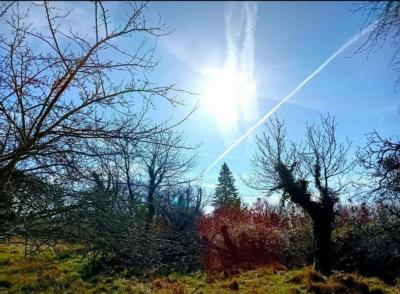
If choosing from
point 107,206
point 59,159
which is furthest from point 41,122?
point 107,206

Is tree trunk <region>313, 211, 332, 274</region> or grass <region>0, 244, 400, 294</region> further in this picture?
tree trunk <region>313, 211, 332, 274</region>

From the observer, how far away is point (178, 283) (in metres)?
12.8

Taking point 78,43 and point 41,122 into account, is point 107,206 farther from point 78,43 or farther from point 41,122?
point 78,43

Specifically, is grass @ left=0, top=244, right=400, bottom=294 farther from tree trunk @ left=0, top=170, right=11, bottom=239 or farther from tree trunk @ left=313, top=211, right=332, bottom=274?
tree trunk @ left=0, top=170, right=11, bottom=239

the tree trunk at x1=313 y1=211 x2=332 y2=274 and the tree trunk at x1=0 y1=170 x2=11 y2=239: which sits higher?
the tree trunk at x1=313 y1=211 x2=332 y2=274

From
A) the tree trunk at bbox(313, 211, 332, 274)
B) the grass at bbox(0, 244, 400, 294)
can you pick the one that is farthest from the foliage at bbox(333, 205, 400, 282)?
the grass at bbox(0, 244, 400, 294)

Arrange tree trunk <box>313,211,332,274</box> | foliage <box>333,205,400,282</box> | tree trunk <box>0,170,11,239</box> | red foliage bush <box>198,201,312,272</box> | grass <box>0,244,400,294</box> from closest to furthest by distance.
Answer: tree trunk <box>0,170,11,239</box>, grass <box>0,244,400,294</box>, foliage <box>333,205,400,282</box>, tree trunk <box>313,211,332,274</box>, red foliage bush <box>198,201,312,272</box>

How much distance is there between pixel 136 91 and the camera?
5250 millimetres

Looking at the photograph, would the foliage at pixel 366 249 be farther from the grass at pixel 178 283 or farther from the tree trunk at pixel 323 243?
the grass at pixel 178 283

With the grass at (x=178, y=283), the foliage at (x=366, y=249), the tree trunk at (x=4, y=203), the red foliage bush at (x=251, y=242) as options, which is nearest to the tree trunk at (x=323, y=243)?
the foliage at (x=366, y=249)

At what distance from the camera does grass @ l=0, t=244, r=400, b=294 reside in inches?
444

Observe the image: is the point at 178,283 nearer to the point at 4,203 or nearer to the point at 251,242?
the point at 251,242

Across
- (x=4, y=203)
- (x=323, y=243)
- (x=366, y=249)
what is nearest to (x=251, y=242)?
(x=323, y=243)

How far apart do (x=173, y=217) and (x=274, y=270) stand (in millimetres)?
10011
